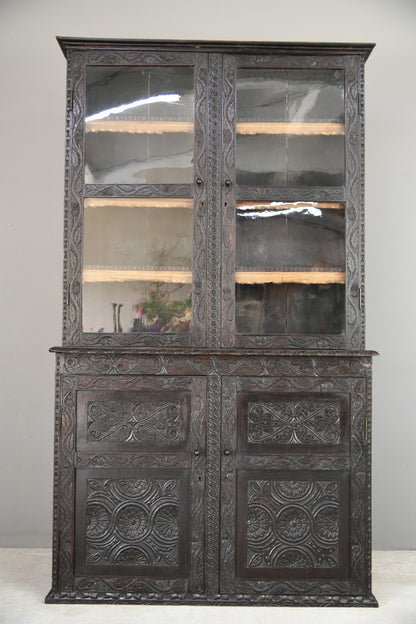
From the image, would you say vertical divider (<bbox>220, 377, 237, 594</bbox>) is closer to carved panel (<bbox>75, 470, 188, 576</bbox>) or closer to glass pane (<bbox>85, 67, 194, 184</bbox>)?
carved panel (<bbox>75, 470, 188, 576</bbox>)

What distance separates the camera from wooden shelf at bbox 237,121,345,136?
3066 mm

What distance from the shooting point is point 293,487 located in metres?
2.98

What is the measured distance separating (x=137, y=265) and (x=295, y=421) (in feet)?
3.33

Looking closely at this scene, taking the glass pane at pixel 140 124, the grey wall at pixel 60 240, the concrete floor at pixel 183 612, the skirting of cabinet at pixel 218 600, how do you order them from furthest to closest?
the grey wall at pixel 60 240 < the glass pane at pixel 140 124 < the skirting of cabinet at pixel 218 600 < the concrete floor at pixel 183 612

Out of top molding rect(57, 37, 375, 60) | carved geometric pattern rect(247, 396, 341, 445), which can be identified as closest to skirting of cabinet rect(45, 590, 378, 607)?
carved geometric pattern rect(247, 396, 341, 445)

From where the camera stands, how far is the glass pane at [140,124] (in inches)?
120

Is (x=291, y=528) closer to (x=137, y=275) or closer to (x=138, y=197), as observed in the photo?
(x=137, y=275)

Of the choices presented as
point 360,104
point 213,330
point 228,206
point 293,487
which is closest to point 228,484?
point 293,487

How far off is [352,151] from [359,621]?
2.07 m

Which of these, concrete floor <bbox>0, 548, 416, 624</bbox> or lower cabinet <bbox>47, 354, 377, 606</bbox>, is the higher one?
lower cabinet <bbox>47, 354, 377, 606</bbox>

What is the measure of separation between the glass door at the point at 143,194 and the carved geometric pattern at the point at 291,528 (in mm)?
868

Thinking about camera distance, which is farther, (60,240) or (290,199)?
(60,240)

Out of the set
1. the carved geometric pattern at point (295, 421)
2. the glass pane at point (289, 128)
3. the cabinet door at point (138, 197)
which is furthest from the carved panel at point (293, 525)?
the glass pane at point (289, 128)

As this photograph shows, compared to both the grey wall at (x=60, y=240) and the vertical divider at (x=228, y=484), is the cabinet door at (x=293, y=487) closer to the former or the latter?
the vertical divider at (x=228, y=484)
